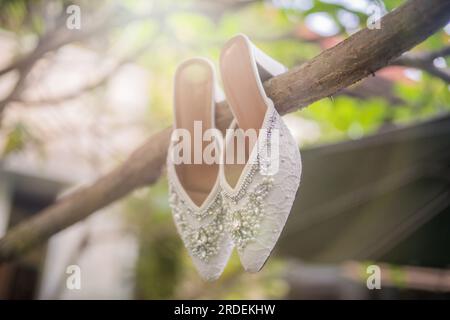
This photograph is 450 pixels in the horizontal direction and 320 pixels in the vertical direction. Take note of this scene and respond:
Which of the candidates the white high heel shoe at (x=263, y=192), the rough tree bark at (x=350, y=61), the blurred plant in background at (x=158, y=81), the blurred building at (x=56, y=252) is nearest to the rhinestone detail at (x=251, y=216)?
the white high heel shoe at (x=263, y=192)

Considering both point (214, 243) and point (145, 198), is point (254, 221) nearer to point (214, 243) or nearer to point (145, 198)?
point (214, 243)

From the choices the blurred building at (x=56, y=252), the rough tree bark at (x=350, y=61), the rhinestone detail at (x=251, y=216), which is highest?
the blurred building at (x=56, y=252)
